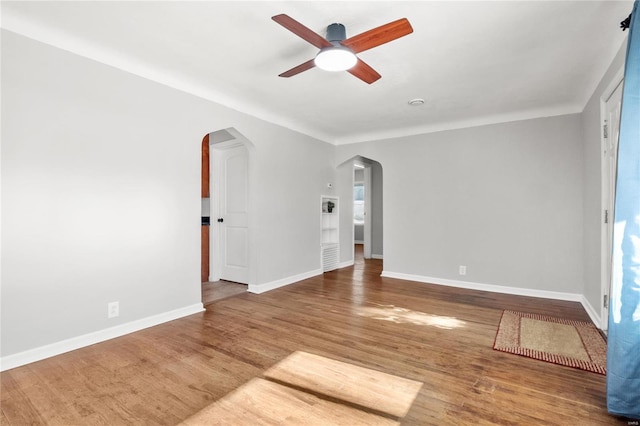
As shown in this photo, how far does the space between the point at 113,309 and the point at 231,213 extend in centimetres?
240

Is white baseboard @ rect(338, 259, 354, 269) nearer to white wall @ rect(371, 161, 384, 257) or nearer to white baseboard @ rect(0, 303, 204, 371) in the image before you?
white wall @ rect(371, 161, 384, 257)

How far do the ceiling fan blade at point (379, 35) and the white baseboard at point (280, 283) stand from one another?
10.6 feet

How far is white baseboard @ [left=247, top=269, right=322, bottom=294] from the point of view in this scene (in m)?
4.35

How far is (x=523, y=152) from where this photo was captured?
4.36 metres

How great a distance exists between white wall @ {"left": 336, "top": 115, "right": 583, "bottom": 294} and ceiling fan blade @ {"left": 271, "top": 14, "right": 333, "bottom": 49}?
3.38m

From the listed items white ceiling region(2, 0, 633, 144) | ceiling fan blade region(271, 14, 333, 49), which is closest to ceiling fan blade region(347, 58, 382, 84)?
white ceiling region(2, 0, 633, 144)

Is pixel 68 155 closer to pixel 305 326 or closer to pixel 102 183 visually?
pixel 102 183

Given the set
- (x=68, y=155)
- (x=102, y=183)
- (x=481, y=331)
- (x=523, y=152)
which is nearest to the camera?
(x=68, y=155)

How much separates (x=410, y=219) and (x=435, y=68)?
2.68 meters

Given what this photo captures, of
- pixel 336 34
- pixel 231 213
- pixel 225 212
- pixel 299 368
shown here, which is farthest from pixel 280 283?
pixel 336 34

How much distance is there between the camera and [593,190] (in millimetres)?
3416

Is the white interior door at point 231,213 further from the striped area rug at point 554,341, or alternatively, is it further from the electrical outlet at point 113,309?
the striped area rug at point 554,341

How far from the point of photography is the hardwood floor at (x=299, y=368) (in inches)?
70.4

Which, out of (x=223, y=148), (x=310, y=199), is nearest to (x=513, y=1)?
(x=310, y=199)
